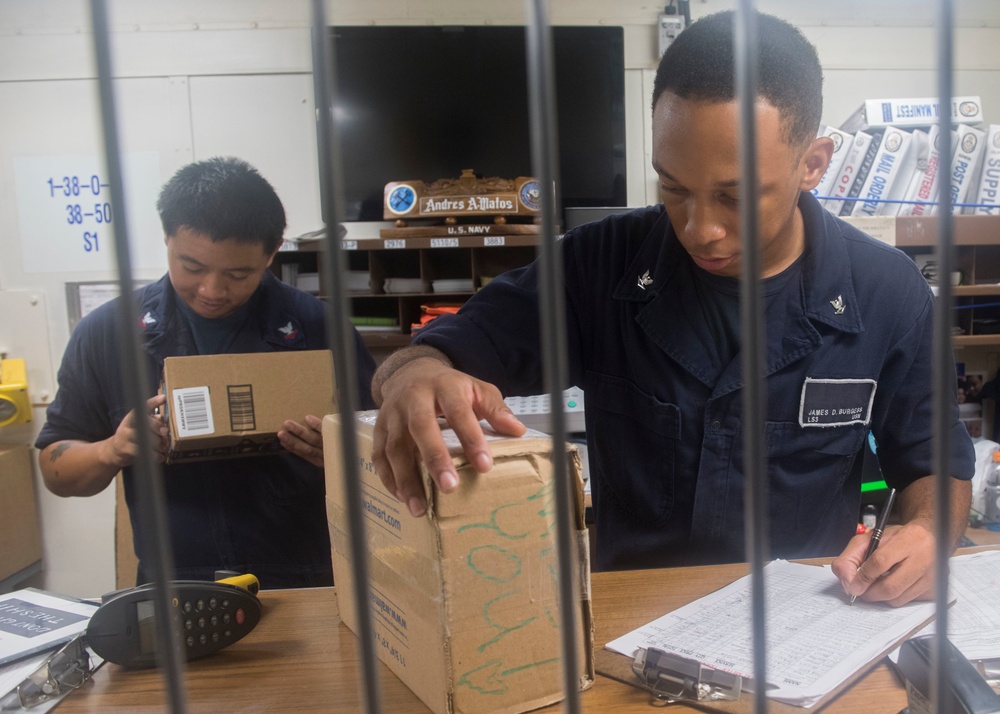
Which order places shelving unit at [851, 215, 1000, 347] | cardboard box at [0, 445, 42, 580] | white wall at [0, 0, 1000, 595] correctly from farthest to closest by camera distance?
white wall at [0, 0, 1000, 595] < cardboard box at [0, 445, 42, 580] < shelving unit at [851, 215, 1000, 347]

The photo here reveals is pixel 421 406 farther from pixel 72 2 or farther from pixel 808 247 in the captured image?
pixel 72 2

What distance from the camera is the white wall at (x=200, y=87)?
261 centimetres

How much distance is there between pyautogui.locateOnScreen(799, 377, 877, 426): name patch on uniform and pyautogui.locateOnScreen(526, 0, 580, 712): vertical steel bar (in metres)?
0.93

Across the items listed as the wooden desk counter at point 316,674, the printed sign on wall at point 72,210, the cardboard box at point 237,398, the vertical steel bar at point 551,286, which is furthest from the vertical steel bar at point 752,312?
the printed sign on wall at point 72,210

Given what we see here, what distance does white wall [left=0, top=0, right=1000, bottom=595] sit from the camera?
261cm

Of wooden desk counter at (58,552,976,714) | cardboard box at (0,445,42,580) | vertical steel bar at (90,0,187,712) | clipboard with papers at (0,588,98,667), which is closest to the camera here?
vertical steel bar at (90,0,187,712)

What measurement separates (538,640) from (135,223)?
248 centimetres

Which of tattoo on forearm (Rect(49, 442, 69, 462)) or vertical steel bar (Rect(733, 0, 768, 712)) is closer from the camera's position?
vertical steel bar (Rect(733, 0, 768, 712))

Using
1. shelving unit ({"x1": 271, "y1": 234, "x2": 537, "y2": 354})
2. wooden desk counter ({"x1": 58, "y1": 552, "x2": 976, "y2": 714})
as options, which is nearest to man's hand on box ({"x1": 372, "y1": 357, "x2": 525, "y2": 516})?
wooden desk counter ({"x1": 58, "y1": 552, "x2": 976, "y2": 714})

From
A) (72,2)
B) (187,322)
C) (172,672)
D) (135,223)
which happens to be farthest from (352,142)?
(172,672)

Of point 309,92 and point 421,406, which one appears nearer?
point 421,406

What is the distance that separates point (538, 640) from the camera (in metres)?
0.64

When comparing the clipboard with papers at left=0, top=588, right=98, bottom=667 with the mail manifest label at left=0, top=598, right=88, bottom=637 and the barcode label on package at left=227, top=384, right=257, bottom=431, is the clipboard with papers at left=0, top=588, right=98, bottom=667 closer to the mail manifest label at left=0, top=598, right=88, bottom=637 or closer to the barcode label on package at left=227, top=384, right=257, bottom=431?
the mail manifest label at left=0, top=598, right=88, bottom=637

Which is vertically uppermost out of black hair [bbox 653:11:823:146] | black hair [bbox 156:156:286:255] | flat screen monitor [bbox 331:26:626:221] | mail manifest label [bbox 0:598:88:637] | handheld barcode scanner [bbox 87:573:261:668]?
flat screen monitor [bbox 331:26:626:221]
